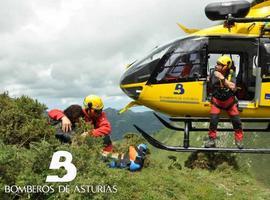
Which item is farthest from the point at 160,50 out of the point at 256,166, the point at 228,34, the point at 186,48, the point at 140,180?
the point at 256,166

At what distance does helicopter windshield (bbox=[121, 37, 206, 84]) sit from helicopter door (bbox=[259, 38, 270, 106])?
1566mm

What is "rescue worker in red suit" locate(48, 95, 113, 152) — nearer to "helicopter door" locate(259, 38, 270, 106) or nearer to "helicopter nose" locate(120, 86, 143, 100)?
"helicopter nose" locate(120, 86, 143, 100)

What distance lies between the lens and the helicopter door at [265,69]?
33.4 feet

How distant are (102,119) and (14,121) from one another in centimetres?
192

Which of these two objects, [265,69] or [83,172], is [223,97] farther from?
[83,172]

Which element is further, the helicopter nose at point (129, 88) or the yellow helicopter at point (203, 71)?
the helicopter nose at point (129, 88)

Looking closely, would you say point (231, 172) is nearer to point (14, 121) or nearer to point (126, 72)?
point (126, 72)

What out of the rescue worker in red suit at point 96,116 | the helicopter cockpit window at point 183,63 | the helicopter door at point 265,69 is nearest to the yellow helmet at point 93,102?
the rescue worker in red suit at point 96,116

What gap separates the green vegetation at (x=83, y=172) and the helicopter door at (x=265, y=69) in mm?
2651

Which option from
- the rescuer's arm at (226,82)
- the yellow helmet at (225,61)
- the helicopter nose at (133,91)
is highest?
the yellow helmet at (225,61)

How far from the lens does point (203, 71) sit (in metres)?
10.3

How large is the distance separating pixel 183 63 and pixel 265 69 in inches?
83.5

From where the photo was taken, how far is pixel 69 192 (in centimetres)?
649

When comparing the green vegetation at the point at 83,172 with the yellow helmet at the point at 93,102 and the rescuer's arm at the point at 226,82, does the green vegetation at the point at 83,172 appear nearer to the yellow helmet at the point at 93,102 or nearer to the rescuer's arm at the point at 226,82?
the yellow helmet at the point at 93,102
